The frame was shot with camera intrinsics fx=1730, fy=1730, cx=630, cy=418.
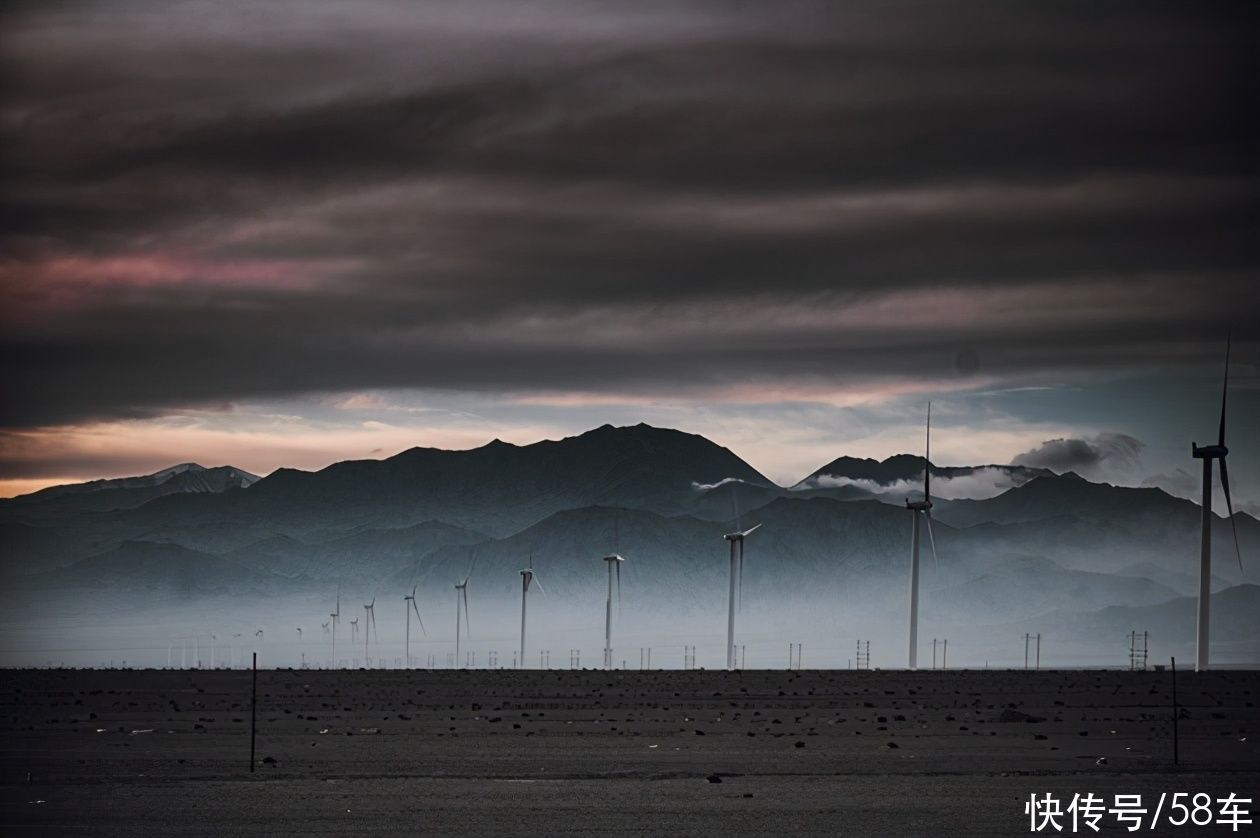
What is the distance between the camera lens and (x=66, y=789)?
156 ft

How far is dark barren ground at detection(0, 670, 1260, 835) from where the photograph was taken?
1623 inches

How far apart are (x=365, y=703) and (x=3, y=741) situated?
34660 millimetres

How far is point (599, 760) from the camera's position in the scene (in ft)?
188

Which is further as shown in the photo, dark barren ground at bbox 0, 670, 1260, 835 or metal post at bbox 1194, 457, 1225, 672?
metal post at bbox 1194, 457, 1225, 672

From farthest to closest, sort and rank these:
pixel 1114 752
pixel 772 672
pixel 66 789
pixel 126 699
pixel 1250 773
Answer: pixel 772 672 < pixel 126 699 < pixel 1114 752 < pixel 1250 773 < pixel 66 789

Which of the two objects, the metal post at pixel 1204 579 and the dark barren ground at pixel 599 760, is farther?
the metal post at pixel 1204 579

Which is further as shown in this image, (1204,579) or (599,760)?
(1204,579)

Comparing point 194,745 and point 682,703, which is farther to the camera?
point 682,703

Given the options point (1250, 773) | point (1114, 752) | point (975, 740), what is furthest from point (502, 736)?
point (1250, 773)

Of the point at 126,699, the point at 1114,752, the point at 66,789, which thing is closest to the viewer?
the point at 66,789

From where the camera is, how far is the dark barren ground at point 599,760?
41.2 m

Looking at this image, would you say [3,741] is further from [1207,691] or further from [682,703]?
[1207,691]

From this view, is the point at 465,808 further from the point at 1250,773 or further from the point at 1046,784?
the point at 1250,773

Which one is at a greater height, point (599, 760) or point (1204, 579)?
point (1204, 579)
